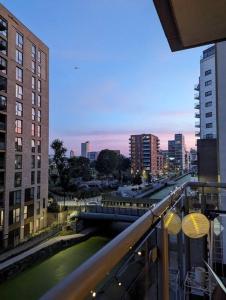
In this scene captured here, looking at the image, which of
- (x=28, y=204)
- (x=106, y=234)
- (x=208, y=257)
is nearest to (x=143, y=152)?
(x=106, y=234)

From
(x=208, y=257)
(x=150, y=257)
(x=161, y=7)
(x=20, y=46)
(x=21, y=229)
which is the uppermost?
(x=20, y=46)

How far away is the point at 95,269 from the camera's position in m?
0.51

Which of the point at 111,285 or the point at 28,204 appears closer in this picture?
the point at 111,285

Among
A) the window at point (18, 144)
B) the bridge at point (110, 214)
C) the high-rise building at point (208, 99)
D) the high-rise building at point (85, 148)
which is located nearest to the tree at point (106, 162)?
the high-rise building at point (208, 99)

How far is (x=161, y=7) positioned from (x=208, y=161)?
42.3 ft

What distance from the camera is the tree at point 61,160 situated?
1053 inches

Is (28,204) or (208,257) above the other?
(208,257)

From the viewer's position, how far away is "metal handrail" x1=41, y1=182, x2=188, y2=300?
431mm

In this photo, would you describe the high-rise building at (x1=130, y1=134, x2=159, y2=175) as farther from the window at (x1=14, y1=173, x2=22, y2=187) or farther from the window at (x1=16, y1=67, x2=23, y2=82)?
the window at (x1=14, y1=173, x2=22, y2=187)

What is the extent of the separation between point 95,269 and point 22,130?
17.2 m

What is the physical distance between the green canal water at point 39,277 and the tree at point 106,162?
31000mm

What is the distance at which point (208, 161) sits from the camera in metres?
13.6

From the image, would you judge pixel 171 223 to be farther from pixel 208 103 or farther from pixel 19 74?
pixel 208 103

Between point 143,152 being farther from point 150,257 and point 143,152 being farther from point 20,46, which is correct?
point 150,257
